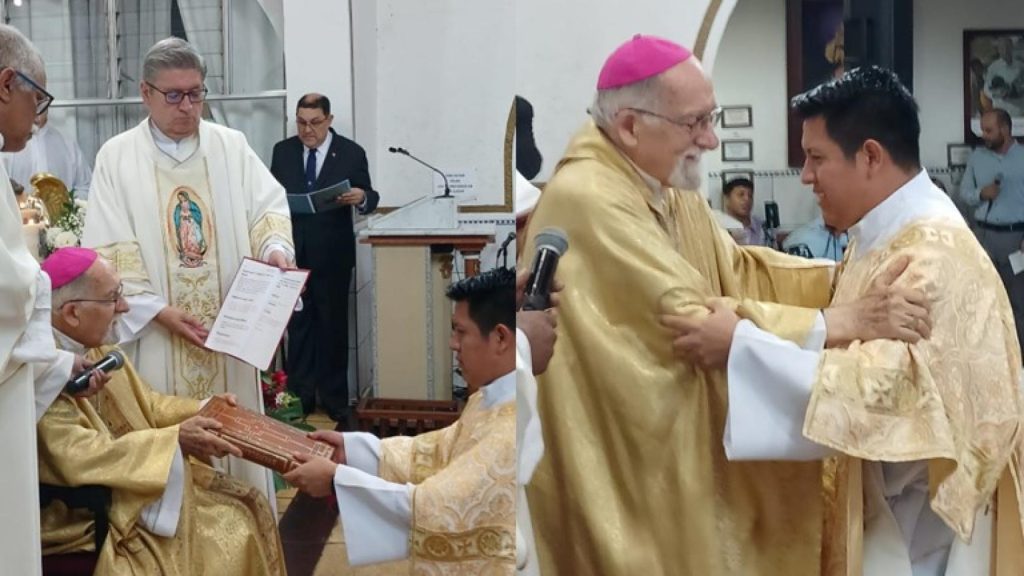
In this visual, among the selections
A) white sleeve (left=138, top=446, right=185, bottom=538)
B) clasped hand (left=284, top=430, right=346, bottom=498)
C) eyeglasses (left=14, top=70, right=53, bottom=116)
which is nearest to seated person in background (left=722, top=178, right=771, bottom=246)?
clasped hand (left=284, top=430, right=346, bottom=498)

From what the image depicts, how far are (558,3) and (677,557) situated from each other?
82 cm

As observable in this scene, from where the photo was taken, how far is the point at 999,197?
1.67 metres

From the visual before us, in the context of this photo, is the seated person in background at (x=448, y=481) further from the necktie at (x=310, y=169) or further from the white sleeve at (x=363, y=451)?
the necktie at (x=310, y=169)

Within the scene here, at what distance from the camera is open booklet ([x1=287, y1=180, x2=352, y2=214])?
157 centimetres

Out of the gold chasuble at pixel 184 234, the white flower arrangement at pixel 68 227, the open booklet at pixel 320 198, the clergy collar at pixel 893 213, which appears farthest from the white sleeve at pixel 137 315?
the clergy collar at pixel 893 213

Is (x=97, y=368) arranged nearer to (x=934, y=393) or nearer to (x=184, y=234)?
(x=184, y=234)

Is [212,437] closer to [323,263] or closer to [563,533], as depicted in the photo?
[323,263]

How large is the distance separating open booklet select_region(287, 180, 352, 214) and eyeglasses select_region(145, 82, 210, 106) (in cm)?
19

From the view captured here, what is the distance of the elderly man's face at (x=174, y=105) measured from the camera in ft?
4.91

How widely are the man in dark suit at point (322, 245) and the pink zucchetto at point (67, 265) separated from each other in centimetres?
29

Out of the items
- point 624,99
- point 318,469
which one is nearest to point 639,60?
point 624,99

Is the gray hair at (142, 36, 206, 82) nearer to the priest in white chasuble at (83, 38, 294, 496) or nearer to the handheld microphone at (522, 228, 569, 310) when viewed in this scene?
the priest in white chasuble at (83, 38, 294, 496)

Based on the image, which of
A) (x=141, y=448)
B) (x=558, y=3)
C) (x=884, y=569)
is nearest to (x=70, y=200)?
(x=141, y=448)

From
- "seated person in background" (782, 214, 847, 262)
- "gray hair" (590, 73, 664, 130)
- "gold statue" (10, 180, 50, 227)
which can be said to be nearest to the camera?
"gray hair" (590, 73, 664, 130)
